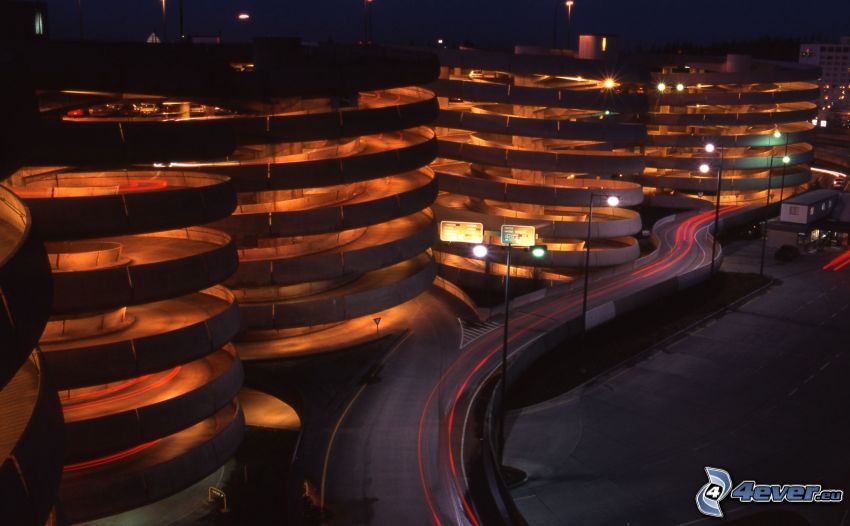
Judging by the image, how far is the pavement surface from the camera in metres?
40.6

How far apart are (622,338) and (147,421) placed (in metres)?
36.9

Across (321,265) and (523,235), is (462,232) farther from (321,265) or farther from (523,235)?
(321,265)

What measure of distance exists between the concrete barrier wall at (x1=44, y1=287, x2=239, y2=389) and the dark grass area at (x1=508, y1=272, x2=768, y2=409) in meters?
19.6

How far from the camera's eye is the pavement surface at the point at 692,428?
40.6 metres

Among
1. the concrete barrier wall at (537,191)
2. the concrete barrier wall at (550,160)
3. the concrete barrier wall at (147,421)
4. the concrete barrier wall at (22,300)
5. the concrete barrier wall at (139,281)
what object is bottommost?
the concrete barrier wall at (147,421)

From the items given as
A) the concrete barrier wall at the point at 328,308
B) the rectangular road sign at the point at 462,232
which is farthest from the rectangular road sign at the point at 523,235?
the concrete barrier wall at the point at 328,308

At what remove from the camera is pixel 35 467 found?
738 inches

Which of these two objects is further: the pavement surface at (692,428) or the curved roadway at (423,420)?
the pavement surface at (692,428)

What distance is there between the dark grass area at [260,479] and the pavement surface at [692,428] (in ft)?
35.8

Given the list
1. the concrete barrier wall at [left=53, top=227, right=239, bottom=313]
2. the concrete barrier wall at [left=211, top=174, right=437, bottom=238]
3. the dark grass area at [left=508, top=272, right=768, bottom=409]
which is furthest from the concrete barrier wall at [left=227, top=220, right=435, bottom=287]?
the dark grass area at [left=508, top=272, right=768, bottom=409]

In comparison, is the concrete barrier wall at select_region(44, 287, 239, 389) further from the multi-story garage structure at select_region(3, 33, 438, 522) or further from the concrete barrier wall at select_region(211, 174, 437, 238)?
the concrete barrier wall at select_region(211, 174, 437, 238)

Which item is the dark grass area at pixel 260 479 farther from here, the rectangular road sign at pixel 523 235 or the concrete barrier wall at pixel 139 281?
the rectangular road sign at pixel 523 235

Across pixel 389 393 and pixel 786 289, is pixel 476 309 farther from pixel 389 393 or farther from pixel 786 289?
pixel 786 289

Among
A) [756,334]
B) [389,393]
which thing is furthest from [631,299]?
[389,393]
